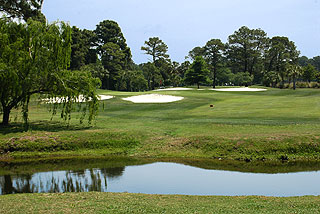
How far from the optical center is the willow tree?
24.0 m

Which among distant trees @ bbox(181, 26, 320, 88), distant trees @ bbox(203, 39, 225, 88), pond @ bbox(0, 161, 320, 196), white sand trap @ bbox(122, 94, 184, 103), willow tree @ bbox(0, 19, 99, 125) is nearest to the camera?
pond @ bbox(0, 161, 320, 196)

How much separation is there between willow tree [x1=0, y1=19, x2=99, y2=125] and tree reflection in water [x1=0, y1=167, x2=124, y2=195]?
343 inches

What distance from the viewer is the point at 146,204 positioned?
35.9 feet

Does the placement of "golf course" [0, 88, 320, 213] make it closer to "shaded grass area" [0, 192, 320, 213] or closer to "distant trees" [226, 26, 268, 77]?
"shaded grass area" [0, 192, 320, 213]

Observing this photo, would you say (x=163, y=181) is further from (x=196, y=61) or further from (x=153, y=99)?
(x=196, y=61)

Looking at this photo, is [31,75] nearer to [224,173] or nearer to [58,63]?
[58,63]

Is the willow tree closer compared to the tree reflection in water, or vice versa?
the tree reflection in water

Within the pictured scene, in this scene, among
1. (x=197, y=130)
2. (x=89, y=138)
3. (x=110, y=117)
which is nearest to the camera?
(x=89, y=138)

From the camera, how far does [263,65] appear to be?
133 m

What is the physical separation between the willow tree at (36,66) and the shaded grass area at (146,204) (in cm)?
1373

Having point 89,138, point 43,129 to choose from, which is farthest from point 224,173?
point 43,129

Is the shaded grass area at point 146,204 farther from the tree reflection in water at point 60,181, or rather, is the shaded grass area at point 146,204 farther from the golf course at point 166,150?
the tree reflection in water at point 60,181

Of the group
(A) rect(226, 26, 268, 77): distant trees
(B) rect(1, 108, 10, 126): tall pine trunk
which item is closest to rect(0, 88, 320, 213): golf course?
(B) rect(1, 108, 10, 126): tall pine trunk

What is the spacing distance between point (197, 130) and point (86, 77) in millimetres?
9967
